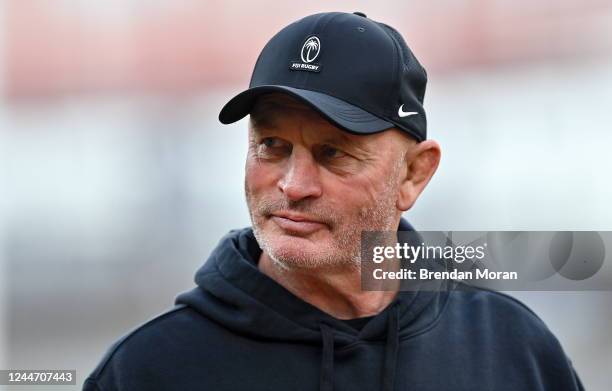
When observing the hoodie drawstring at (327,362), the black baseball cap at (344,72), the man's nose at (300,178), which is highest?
the black baseball cap at (344,72)

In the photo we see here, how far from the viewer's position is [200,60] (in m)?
4.81

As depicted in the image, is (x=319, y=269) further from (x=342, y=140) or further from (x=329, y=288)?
(x=342, y=140)

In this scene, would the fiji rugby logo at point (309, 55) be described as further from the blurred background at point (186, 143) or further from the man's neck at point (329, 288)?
the blurred background at point (186, 143)

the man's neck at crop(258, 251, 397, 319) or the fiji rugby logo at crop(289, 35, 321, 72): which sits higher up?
the fiji rugby logo at crop(289, 35, 321, 72)

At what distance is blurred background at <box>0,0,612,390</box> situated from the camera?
3.99m

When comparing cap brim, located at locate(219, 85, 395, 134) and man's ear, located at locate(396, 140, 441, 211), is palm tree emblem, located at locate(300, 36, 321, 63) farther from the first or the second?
man's ear, located at locate(396, 140, 441, 211)

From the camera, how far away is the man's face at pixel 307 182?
1.50 meters

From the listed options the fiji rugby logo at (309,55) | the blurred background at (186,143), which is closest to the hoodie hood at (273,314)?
the fiji rugby logo at (309,55)

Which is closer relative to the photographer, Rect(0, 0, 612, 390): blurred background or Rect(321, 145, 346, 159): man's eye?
Rect(321, 145, 346, 159): man's eye

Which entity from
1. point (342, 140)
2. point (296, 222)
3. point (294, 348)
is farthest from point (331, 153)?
point (294, 348)

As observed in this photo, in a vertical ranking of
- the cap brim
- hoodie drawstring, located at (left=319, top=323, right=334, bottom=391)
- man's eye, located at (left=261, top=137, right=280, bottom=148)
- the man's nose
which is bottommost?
hoodie drawstring, located at (left=319, top=323, right=334, bottom=391)

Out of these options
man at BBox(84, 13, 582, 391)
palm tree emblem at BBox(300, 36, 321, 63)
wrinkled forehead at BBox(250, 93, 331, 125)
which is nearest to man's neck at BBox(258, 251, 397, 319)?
man at BBox(84, 13, 582, 391)

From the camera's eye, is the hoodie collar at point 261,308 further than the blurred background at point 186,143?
No

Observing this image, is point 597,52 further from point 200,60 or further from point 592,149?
point 200,60
